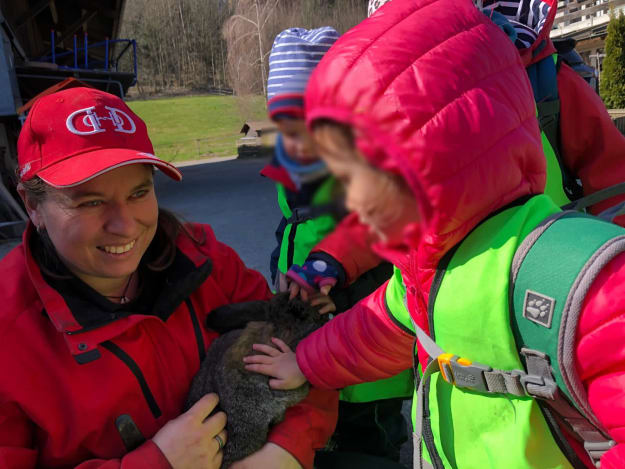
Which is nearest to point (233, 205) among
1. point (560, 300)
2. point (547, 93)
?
point (547, 93)

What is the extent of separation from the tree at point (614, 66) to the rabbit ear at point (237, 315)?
374 inches

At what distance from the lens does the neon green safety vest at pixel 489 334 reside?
84 centimetres

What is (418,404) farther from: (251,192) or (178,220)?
(251,192)

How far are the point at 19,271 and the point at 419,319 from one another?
122 centimetres

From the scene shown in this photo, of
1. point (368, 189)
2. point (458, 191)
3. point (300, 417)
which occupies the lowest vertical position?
point (300, 417)

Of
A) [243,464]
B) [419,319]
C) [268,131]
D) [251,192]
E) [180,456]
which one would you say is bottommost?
[251,192]

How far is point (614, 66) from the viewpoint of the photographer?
9320 mm

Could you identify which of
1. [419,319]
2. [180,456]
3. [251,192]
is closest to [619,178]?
[419,319]

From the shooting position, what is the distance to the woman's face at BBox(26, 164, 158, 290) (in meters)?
1.42

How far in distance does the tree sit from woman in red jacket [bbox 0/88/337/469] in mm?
9696

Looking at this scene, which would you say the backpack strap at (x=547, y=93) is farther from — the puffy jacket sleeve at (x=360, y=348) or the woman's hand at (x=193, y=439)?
the woman's hand at (x=193, y=439)

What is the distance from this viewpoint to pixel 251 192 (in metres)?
9.41

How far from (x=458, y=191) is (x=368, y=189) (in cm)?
30

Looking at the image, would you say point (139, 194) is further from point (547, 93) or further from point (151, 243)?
point (547, 93)
